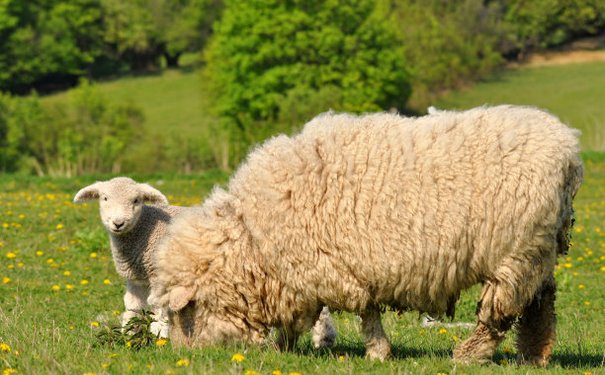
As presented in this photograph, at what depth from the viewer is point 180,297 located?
22.2 feet

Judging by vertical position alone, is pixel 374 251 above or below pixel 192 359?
above

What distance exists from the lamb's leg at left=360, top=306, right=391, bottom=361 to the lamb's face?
115 inches

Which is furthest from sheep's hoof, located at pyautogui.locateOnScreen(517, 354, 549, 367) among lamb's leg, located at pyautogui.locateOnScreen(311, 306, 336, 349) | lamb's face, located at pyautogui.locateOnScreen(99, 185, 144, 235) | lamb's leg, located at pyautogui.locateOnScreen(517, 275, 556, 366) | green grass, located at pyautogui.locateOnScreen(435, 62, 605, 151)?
green grass, located at pyautogui.locateOnScreen(435, 62, 605, 151)

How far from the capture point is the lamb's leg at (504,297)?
6656 mm

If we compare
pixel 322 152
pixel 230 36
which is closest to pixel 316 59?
pixel 230 36

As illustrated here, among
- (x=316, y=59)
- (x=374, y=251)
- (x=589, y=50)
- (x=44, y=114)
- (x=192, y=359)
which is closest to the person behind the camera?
(x=192, y=359)

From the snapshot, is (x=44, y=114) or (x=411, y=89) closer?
(x=44, y=114)

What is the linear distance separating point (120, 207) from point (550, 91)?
59.0 metres

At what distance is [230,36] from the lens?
57281mm

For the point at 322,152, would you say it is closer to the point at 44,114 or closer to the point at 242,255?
the point at 242,255

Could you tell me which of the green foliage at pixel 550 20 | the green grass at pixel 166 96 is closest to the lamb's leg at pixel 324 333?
the green grass at pixel 166 96

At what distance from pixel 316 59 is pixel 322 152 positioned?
49.9m

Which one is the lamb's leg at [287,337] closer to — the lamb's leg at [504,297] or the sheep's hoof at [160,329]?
the sheep's hoof at [160,329]

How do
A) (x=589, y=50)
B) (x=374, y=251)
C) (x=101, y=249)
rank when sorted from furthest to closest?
1. (x=589, y=50)
2. (x=101, y=249)
3. (x=374, y=251)
